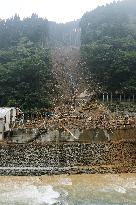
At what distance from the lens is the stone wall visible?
23453mm

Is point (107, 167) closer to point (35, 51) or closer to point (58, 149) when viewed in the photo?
point (58, 149)

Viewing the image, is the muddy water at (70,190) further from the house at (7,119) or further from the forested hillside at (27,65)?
the forested hillside at (27,65)

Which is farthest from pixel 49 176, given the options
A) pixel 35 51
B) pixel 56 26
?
pixel 56 26

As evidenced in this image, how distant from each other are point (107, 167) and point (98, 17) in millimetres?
41905

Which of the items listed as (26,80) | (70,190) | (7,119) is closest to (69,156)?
(70,190)

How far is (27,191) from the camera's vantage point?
63.3 ft

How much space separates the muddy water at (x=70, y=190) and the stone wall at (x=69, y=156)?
142cm

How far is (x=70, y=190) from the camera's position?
19.5m

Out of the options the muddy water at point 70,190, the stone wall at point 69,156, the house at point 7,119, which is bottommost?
the muddy water at point 70,190

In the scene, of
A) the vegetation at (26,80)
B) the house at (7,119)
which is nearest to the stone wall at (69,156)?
the house at (7,119)

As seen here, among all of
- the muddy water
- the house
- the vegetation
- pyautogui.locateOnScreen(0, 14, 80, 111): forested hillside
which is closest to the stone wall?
the muddy water

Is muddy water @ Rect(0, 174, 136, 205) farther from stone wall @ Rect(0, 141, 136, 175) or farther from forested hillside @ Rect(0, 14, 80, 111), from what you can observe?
forested hillside @ Rect(0, 14, 80, 111)

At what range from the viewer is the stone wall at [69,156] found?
76.9 ft

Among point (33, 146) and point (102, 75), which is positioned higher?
point (102, 75)
